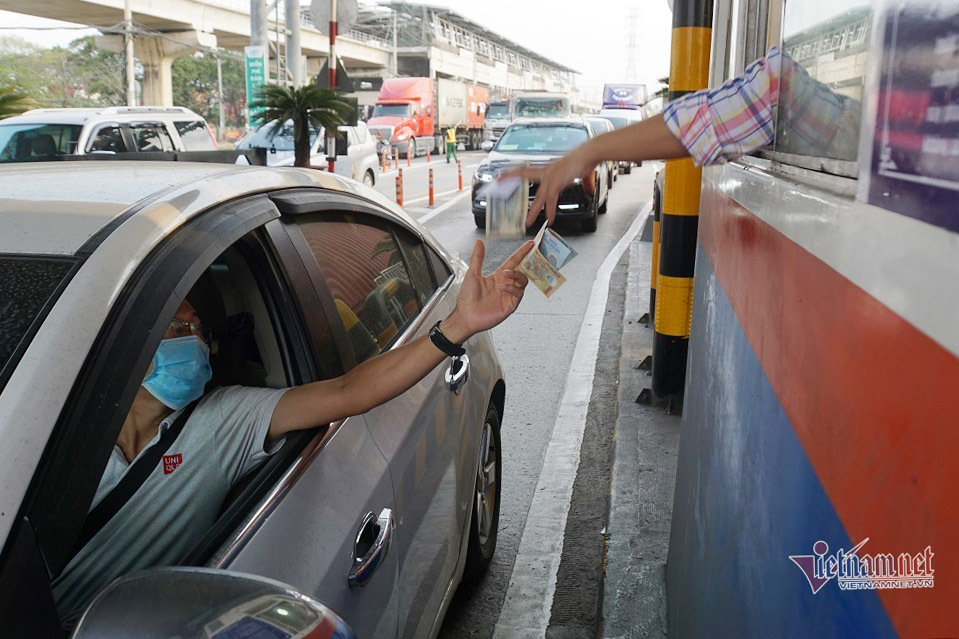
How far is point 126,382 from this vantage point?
1586 millimetres

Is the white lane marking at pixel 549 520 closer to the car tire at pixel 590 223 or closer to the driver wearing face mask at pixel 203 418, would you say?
the driver wearing face mask at pixel 203 418

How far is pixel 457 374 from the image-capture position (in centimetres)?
299

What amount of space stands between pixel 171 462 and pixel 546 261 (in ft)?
3.31

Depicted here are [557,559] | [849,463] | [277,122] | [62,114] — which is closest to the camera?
[849,463]

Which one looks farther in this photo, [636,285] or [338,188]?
[636,285]

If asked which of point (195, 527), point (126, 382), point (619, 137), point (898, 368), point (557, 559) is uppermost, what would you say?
point (619, 137)

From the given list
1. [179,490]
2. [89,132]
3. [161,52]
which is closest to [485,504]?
[179,490]

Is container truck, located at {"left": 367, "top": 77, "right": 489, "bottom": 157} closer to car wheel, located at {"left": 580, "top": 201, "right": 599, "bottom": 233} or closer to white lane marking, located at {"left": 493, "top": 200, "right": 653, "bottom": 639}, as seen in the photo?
car wheel, located at {"left": 580, "top": 201, "right": 599, "bottom": 233}

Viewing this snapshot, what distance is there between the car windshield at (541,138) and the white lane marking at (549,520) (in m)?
9.34

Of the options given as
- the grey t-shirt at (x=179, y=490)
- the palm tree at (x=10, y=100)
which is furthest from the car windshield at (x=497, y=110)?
the grey t-shirt at (x=179, y=490)

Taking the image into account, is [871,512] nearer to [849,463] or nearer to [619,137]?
[849,463]

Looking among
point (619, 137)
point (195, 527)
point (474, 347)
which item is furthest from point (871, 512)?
point (474, 347)

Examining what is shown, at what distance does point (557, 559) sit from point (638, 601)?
597mm

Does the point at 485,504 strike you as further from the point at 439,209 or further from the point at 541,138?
the point at 439,209
